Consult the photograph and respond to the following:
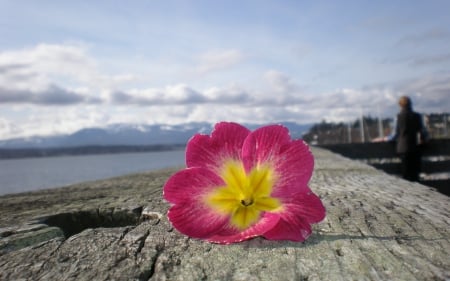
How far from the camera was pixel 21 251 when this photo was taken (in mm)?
1532

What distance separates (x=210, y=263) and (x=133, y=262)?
25cm

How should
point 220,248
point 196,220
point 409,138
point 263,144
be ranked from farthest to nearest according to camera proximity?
point 409,138
point 263,144
point 196,220
point 220,248

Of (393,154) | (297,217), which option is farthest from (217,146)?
(393,154)

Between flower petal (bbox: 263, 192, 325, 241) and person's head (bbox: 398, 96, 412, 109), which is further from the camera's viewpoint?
person's head (bbox: 398, 96, 412, 109)

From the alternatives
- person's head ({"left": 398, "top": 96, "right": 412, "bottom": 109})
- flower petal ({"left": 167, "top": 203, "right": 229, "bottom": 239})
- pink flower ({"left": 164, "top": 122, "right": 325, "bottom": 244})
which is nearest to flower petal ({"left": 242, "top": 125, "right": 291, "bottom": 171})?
pink flower ({"left": 164, "top": 122, "right": 325, "bottom": 244})

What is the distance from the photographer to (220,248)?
153 centimetres

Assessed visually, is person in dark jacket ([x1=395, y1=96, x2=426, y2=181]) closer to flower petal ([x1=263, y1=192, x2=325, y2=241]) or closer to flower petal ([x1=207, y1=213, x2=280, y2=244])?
flower petal ([x1=263, y1=192, x2=325, y2=241])

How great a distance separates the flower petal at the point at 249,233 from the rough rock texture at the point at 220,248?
26 millimetres

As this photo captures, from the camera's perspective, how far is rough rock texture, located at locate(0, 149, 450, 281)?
51.1 inches

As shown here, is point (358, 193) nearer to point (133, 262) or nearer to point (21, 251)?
point (133, 262)

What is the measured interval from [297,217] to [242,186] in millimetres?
258

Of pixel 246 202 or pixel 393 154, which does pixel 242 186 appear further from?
pixel 393 154

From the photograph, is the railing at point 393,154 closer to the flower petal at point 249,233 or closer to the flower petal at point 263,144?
the flower petal at point 263,144

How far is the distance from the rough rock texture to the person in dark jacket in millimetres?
6702
